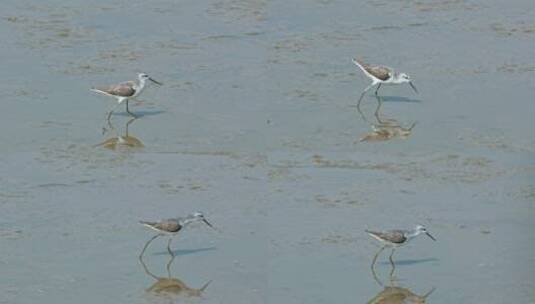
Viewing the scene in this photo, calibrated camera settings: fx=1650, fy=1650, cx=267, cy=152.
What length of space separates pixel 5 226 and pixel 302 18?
261 inches

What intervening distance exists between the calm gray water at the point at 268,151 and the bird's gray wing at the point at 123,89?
0.21 meters

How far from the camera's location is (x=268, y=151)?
534 inches

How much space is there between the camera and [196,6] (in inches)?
719

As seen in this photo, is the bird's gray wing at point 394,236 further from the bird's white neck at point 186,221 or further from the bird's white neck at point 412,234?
the bird's white neck at point 186,221

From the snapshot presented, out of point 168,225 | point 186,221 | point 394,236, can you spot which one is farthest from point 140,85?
point 394,236

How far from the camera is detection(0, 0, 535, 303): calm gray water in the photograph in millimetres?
11102

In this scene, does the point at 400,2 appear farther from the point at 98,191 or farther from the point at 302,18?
the point at 98,191

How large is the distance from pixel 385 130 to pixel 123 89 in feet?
7.71

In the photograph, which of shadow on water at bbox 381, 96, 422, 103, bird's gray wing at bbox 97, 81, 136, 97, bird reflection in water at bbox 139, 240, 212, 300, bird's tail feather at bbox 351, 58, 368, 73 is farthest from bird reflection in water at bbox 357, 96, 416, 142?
bird reflection in water at bbox 139, 240, 212, 300

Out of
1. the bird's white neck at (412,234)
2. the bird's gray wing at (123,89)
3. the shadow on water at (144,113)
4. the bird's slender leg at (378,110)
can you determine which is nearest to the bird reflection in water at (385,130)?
the bird's slender leg at (378,110)

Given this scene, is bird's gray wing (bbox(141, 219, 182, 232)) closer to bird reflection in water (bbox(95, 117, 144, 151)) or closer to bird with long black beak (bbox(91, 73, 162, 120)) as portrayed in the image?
bird reflection in water (bbox(95, 117, 144, 151))

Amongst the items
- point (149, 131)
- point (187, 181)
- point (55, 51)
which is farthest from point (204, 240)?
point (55, 51)

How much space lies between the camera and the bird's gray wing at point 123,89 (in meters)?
14.6

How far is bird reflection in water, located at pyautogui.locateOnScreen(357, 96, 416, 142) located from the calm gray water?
3 centimetres
